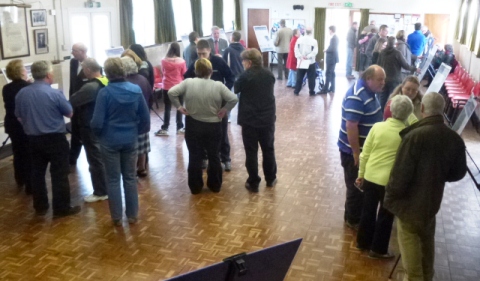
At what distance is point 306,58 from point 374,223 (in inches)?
279

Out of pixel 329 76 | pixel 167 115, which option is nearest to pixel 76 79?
pixel 167 115

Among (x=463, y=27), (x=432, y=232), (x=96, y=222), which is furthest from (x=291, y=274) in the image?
(x=463, y=27)

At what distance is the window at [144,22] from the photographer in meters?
10.4

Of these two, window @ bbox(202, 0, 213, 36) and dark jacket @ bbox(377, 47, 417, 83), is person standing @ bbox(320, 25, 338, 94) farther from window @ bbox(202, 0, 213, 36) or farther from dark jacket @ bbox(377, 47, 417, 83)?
window @ bbox(202, 0, 213, 36)

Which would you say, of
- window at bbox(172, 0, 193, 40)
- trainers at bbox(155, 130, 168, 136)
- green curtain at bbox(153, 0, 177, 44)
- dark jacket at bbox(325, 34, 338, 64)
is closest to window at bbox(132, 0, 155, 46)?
green curtain at bbox(153, 0, 177, 44)

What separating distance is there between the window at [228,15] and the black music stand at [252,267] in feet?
44.6

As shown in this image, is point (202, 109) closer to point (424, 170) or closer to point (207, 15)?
point (424, 170)

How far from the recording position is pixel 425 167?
2.97 m

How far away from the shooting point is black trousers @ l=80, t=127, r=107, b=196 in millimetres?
4891

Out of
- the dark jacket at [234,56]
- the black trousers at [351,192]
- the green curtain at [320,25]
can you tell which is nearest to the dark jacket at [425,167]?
the black trousers at [351,192]

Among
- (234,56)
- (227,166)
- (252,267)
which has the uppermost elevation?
(234,56)

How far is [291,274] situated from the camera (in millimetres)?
3729

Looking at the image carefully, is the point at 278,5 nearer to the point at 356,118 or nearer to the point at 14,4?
the point at 14,4

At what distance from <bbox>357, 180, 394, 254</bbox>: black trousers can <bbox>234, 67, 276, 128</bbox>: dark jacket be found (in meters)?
1.52
